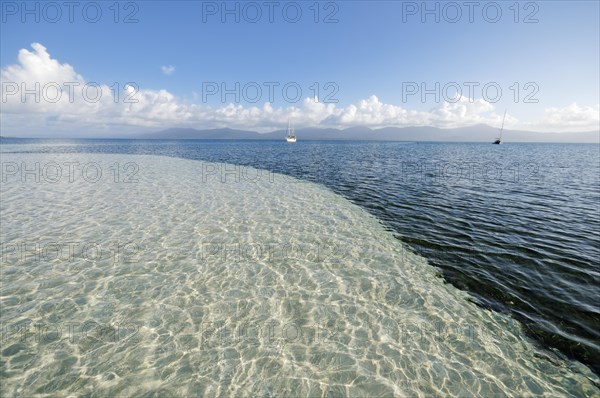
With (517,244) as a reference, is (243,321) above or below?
below

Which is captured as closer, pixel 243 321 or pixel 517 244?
pixel 243 321

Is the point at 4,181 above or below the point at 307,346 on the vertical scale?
above

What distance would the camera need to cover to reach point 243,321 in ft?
27.2

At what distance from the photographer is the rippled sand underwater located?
6379mm

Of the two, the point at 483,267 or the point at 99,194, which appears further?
the point at 99,194

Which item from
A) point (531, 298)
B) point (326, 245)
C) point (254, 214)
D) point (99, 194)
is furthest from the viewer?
point (99, 194)

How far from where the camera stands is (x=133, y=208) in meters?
19.2

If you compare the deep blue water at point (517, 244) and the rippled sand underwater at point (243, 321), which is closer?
the rippled sand underwater at point (243, 321)

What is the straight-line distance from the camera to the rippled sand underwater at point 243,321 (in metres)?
6.38

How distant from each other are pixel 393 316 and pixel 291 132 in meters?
183

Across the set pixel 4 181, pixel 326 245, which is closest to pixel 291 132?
pixel 4 181

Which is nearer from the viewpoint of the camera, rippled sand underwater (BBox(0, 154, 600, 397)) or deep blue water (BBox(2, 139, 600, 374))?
rippled sand underwater (BBox(0, 154, 600, 397))

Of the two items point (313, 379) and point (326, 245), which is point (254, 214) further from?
point (313, 379)

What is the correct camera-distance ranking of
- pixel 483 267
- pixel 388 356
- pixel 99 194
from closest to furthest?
pixel 388 356 < pixel 483 267 < pixel 99 194
